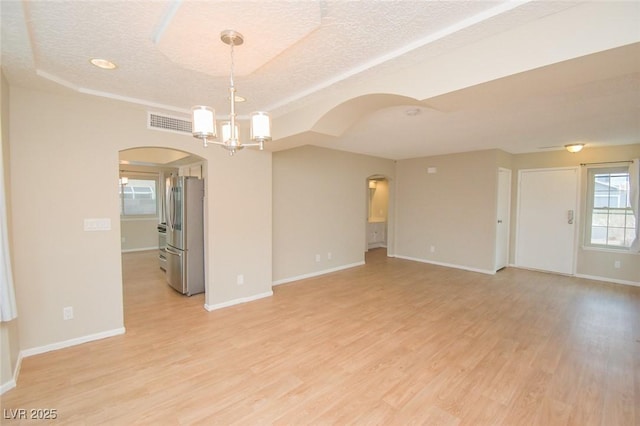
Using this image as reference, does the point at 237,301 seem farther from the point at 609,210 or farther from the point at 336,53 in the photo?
the point at 609,210

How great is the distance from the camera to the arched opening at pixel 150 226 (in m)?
4.31

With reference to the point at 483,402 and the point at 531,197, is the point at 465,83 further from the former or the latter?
the point at 531,197

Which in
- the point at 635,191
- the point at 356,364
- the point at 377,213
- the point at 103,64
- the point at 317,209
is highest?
the point at 103,64

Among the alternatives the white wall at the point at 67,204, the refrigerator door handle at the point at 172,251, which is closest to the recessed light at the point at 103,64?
the white wall at the point at 67,204

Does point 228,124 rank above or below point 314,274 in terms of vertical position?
above

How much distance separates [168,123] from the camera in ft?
10.9

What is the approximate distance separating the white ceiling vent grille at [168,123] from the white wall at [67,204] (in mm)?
60

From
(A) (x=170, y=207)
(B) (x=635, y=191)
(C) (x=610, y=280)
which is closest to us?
(A) (x=170, y=207)

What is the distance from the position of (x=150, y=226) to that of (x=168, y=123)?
618 cm

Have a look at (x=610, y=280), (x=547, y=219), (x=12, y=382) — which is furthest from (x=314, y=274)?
(x=610, y=280)

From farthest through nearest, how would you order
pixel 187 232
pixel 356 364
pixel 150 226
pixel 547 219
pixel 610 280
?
pixel 150 226 < pixel 547 219 < pixel 610 280 < pixel 187 232 < pixel 356 364

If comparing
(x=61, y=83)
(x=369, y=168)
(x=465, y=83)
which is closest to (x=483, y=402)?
(x=465, y=83)

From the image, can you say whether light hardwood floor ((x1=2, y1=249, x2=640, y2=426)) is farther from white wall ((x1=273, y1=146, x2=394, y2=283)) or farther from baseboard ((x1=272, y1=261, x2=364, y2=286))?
white wall ((x1=273, y1=146, x2=394, y2=283))

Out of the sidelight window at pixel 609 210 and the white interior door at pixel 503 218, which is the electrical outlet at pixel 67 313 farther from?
the sidelight window at pixel 609 210
